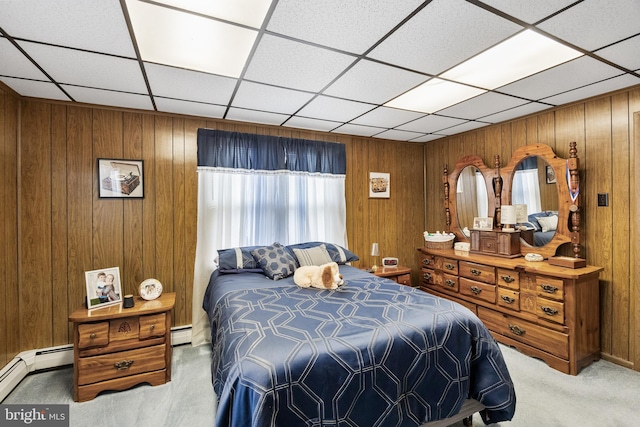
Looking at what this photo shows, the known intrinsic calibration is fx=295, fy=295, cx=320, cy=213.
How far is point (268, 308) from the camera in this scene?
2.10m

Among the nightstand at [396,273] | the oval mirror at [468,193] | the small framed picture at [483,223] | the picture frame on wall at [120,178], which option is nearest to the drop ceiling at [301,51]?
the picture frame on wall at [120,178]

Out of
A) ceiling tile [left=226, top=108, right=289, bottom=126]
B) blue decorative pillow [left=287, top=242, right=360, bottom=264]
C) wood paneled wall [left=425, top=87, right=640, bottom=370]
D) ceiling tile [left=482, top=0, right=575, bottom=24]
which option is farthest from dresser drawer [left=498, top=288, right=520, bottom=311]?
ceiling tile [left=226, top=108, right=289, bottom=126]

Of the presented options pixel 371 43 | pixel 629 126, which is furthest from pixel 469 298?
pixel 371 43

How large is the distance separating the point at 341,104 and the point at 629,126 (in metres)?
2.59

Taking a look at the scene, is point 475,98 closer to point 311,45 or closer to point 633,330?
point 311,45

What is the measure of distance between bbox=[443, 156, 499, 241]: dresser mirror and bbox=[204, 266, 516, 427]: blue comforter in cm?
221

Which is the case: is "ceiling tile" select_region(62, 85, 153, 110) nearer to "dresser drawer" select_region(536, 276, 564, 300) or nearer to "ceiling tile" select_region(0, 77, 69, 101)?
"ceiling tile" select_region(0, 77, 69, 101)

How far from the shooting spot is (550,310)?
2.71m

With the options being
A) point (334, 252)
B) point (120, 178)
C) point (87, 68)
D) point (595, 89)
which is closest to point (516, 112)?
point (595, 89)

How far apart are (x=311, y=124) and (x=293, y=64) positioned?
1540 mm

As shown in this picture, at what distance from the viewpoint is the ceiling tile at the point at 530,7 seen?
1.47m

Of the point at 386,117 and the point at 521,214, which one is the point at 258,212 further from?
the point at 521,214

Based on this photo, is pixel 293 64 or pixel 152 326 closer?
pixel 293 64

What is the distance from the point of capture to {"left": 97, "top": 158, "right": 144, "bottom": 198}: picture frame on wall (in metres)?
2.96
